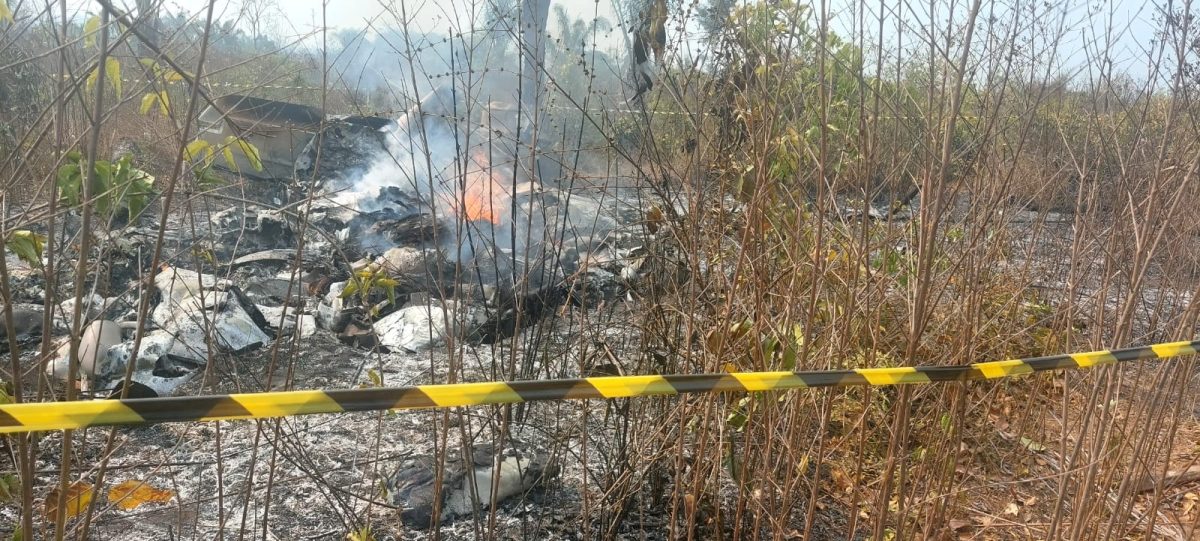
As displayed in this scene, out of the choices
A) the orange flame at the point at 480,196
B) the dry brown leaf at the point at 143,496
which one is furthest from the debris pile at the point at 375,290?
the dry brown leaf at the point at 143,496

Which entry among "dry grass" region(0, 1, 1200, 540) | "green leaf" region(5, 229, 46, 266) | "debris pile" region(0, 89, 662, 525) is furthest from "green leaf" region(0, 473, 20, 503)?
"green leaf" region(5, 229, 46, 266)

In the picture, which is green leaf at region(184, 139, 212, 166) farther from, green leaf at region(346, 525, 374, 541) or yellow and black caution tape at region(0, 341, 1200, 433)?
green leaf at region(346, 525, 374, 541)

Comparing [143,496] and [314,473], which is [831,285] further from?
[143,496]

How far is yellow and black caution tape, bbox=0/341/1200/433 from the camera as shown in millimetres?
1514

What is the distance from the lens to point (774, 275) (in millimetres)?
3150

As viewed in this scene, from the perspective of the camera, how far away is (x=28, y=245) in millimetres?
2168

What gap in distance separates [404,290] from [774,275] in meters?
4.05

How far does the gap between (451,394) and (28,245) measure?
1.26 m

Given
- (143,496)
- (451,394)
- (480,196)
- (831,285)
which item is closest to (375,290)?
(480,196)

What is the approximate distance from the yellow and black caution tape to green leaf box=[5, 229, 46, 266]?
2.35ft

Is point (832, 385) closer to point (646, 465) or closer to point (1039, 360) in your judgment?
point (1039, 360)

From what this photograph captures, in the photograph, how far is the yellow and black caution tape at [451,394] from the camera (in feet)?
4.97

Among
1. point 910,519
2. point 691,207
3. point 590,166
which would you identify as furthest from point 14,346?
point 590,166

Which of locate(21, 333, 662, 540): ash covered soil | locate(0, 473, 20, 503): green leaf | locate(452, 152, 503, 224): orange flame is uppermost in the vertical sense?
locate(452, 152, 503, 224): orange flame
